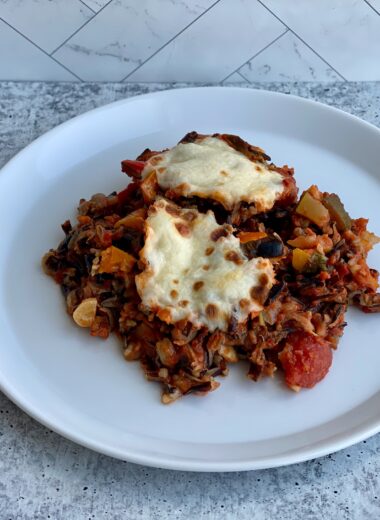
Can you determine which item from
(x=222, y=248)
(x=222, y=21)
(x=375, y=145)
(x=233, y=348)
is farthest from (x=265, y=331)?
(x=222, y=21)

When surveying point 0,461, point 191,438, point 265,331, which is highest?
point 265,331

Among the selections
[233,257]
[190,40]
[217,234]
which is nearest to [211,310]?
[233,257]

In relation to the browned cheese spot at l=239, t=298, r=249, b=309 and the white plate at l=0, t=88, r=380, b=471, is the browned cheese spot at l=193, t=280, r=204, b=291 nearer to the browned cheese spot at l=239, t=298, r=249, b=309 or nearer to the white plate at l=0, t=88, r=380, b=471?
the browned cheese spot at l=239, t=298, r=249, b=309

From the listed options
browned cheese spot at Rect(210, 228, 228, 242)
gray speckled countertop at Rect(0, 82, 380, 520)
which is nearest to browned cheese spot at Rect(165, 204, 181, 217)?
browned cheese spot at Rect(210, 228, 228, 242)

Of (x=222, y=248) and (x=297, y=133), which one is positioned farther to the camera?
(x=297, y=133)

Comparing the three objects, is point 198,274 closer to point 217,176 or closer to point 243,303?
point 243,303

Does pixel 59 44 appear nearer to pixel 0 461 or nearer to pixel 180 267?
pixel 180 267
